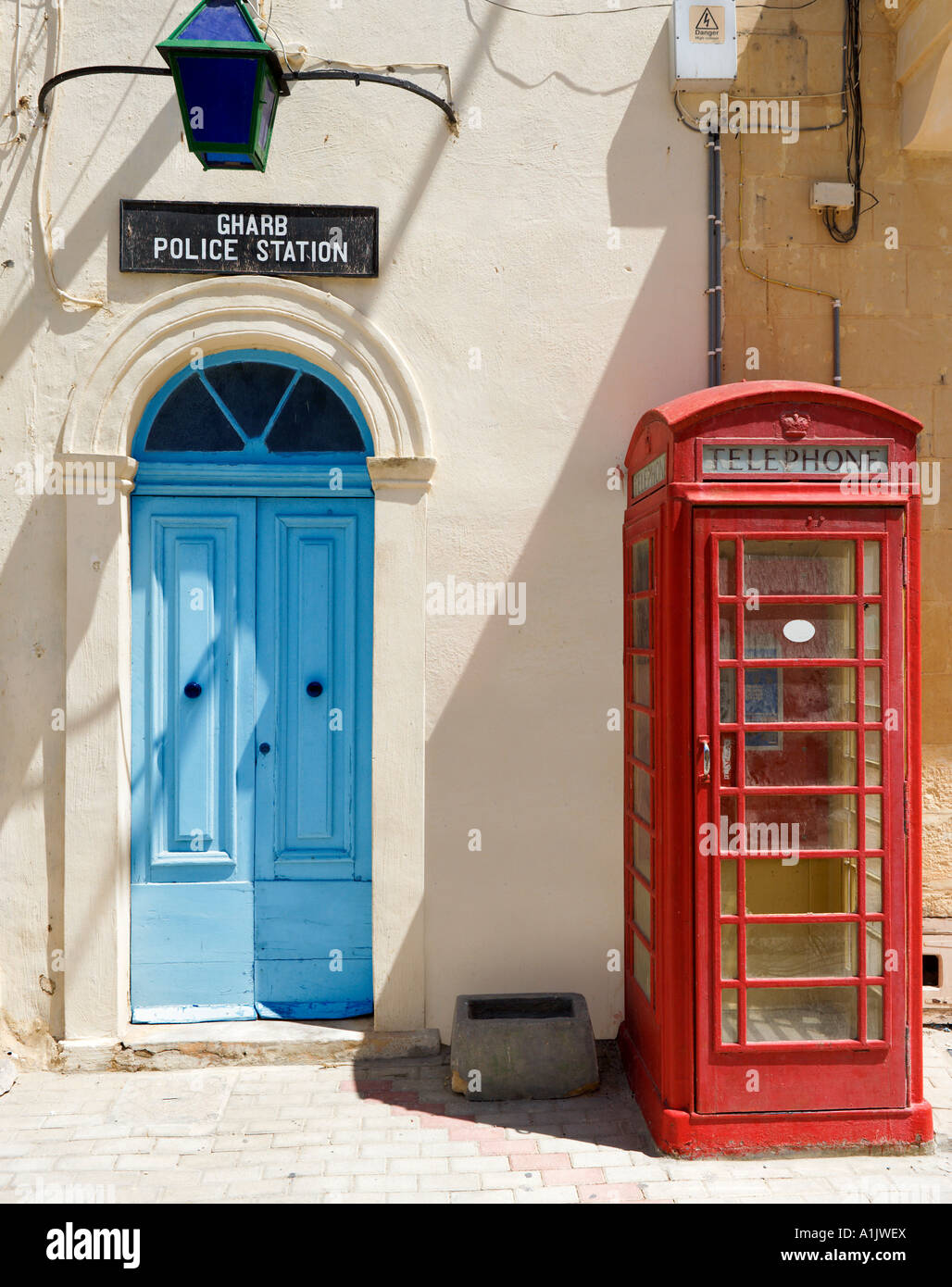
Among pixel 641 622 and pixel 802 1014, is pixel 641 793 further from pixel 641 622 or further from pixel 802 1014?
pixel 802 1014

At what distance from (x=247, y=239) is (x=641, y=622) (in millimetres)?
2690

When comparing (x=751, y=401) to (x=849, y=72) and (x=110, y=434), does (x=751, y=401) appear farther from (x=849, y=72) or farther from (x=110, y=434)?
(x=110, y=434)

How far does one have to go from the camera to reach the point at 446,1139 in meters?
3.74

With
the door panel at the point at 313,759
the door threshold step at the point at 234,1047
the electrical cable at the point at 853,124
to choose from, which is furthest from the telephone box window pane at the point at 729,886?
the electrical cable at the point at 853,124

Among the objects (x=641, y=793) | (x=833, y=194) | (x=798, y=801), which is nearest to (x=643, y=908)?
(x=641, y=793)

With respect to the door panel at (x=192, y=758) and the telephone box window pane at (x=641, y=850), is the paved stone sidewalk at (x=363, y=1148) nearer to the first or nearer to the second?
the door panel at (x=192, y=758)

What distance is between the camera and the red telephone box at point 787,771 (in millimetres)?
3613

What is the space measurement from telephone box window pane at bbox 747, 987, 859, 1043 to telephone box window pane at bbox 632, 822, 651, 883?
67 centimetres

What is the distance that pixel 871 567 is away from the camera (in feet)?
12.1

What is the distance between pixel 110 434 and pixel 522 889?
9.94 ft

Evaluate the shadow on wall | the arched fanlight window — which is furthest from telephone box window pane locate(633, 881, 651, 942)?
the arched fanlight window

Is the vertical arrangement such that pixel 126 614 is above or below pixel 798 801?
above

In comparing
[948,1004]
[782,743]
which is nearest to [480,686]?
[782,743]

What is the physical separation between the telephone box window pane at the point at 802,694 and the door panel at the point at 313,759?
6.38 feet
